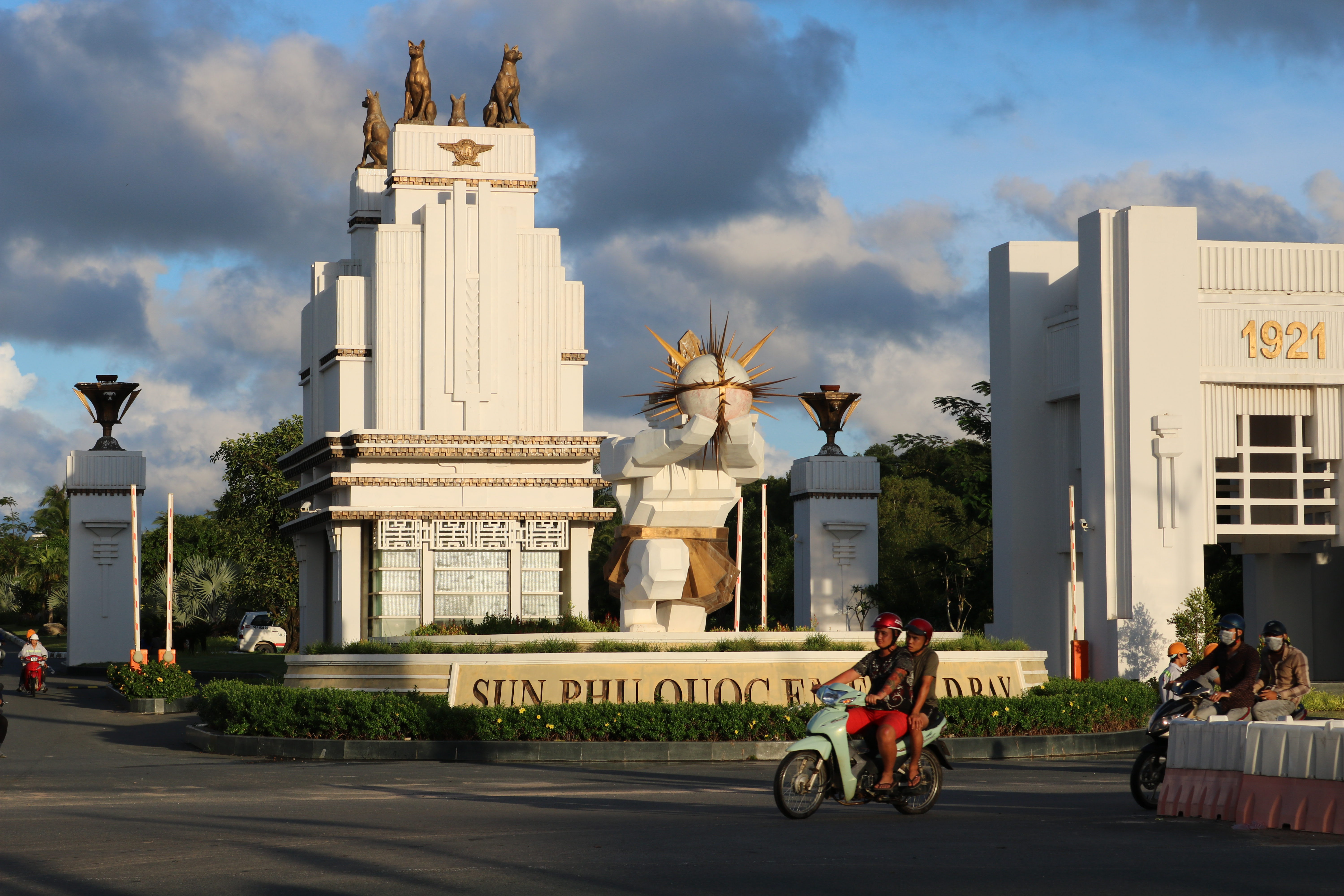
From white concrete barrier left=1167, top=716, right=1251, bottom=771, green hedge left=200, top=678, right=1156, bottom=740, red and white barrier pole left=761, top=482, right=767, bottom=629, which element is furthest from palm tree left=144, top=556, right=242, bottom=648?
white concrete barrier left=1167, top=716, right=1251, bottom=771

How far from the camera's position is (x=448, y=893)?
8750 millimetres

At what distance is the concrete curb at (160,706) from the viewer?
29188 millimetres

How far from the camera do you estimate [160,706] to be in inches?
1150

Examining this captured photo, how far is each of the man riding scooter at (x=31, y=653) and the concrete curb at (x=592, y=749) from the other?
48.6 ft

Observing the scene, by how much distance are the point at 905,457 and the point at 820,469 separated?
106 feet

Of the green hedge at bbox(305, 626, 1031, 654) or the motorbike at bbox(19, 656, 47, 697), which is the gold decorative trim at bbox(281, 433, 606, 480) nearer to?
the motorbike at bbox(19, 656, 47, 697)

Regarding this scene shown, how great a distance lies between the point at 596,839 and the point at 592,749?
320 inches

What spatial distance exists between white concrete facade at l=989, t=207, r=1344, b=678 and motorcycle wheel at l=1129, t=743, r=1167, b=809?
17.9 m

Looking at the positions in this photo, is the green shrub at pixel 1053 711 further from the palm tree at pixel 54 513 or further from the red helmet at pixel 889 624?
the palm tree at pixel 54 513

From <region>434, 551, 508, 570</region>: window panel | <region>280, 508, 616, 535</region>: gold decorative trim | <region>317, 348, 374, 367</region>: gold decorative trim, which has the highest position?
<region>317, 348, 374, 367</region>: gold decorative trim

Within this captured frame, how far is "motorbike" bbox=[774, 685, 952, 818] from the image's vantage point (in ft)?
39.7

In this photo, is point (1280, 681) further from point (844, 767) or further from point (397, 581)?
point (397, 581)

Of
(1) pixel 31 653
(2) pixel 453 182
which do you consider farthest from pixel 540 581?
(1) pixel 31 653

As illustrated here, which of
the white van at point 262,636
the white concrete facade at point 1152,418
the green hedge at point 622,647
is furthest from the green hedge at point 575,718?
the white van at point 262,636
